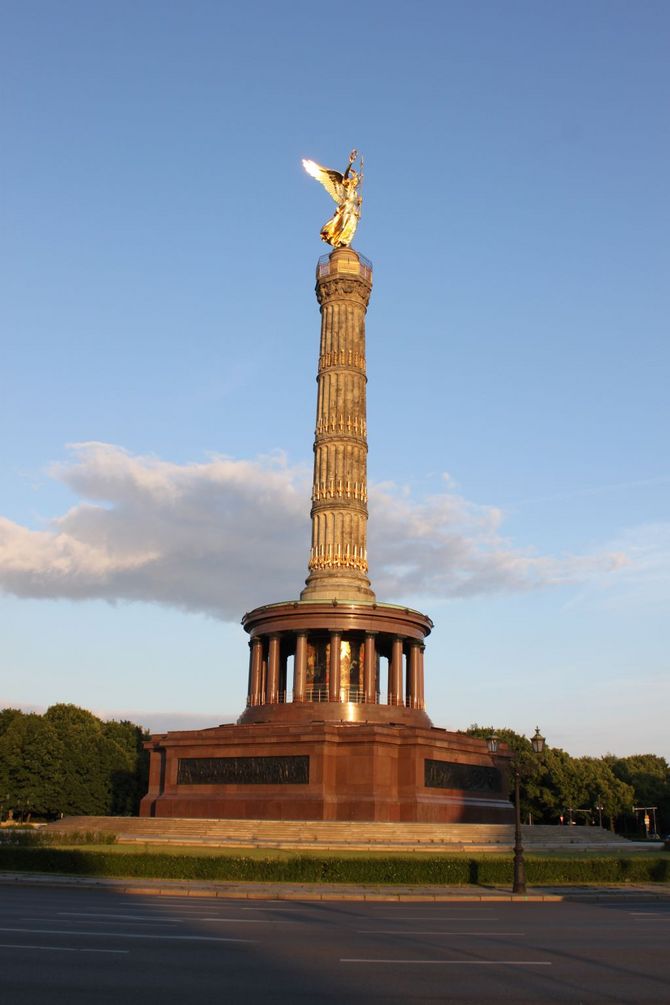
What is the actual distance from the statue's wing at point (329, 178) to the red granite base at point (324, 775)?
1207 inches

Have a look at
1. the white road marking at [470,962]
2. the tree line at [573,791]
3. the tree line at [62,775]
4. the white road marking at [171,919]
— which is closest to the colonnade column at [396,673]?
the tree line at [573,791]

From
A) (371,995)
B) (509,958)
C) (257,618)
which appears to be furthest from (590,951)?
(257,618)

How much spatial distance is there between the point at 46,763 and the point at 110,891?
43881 mm

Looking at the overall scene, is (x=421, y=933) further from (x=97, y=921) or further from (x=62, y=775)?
(x=62, y=775)

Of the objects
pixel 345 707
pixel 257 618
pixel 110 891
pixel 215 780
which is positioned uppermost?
pixel 257 618

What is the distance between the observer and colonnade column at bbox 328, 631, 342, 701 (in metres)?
44.0

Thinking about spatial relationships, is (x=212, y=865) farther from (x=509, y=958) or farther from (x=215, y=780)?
(x=215, y=780)

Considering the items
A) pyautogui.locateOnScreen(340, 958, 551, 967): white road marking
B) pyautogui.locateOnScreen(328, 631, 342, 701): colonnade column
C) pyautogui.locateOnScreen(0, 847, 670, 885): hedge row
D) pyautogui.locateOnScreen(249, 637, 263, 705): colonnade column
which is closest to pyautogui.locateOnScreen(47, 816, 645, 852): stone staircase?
pyautogui.locateOnScreen(0, 847, 670, 885): hedge row

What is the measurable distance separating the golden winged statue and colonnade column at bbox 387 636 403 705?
907 inches

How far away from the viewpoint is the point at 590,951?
1349 centimetres

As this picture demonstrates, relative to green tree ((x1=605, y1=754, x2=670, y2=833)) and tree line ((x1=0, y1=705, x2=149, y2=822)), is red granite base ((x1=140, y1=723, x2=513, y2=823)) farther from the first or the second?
green tree ((x1=605, y1=754, x2=670, y2=833))

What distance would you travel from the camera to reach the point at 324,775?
128ft

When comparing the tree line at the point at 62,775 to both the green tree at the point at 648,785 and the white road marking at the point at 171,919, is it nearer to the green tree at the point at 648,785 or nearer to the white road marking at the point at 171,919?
the green tree at the point at 648,785

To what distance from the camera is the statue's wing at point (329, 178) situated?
55.5m
